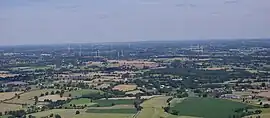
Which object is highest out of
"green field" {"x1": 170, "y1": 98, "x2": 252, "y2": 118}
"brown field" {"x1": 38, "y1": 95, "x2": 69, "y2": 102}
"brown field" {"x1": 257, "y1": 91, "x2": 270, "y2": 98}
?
"brown field" {"x1": 257, "y1": 91, "x2": 270, "y2": 98}

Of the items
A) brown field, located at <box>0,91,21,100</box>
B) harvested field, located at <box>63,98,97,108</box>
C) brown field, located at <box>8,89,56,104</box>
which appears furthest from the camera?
brown field, located at <box>0,91,21,100</box>

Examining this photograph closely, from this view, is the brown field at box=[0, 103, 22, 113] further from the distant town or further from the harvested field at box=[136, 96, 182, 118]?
the harvested field at box=[136, 96, 182, 118]

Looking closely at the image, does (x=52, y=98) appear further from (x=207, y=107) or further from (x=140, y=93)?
(x=207, y=107)

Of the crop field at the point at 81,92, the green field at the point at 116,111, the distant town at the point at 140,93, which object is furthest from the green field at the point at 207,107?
the crop field at the point at 81,92

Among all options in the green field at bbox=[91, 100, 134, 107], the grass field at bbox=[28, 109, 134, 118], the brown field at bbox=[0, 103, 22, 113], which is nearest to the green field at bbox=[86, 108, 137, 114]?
the grass field at bbox=[28, 109, 134, 118]

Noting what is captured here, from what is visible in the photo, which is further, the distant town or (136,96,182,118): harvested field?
the distant town

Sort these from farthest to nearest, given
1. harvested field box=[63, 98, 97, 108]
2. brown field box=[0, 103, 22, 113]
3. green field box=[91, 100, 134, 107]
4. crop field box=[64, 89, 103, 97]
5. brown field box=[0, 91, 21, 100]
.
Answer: crop field box=[64, 89, 103, 97] → brown field box=[0, 91, 21, 100] → harvested field box=[63, 98, 97, 108] → green field box=[91, 100, 134, 107] → brown field box=[0, 103, 22, 113]

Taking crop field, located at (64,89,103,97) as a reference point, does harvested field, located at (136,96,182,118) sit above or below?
above

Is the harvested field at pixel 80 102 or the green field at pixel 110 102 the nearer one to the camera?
the green field at pixel 110 102

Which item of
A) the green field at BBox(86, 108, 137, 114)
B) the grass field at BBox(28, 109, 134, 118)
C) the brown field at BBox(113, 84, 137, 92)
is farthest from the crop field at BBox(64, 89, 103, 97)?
the green field at BBox(86, 108, 137, 114)

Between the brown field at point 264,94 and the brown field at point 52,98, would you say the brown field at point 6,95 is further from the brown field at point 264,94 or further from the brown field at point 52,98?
the brown field at point 264,94
